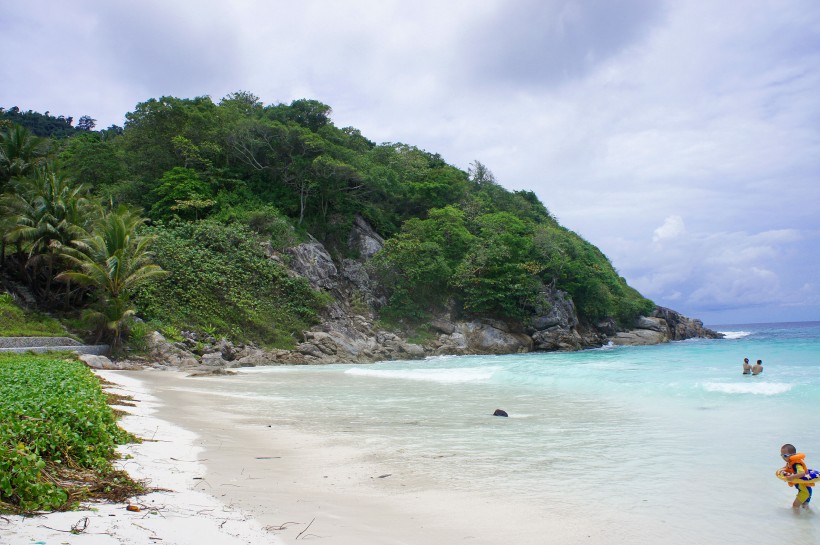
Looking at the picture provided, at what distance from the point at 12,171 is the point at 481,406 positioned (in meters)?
27.1

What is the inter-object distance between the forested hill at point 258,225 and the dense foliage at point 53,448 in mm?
17525

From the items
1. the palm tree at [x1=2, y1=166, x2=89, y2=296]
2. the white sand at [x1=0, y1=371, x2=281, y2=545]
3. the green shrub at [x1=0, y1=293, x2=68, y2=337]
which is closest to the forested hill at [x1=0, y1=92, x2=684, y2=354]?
the palm tree at [x1=2, y1=166, x2=89, y2=296]

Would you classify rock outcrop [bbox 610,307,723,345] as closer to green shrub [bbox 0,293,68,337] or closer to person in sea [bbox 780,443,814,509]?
green shrub [bbox 0,293,68,337]

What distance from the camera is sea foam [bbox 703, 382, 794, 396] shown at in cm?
1311

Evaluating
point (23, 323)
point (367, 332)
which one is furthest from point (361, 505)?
point (367, 332)

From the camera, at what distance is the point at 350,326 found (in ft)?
105

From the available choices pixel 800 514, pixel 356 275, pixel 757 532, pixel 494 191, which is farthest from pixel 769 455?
pixel 494 191

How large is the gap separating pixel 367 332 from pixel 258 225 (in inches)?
384

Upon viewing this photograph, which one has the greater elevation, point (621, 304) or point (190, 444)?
point (621, 304)

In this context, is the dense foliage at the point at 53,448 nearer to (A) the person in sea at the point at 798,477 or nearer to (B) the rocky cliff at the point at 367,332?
(A) the person in sea at the point at 798,477

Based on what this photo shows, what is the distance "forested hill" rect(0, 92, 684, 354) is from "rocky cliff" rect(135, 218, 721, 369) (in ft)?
2.03

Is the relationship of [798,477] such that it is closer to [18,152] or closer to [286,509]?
[286,509]

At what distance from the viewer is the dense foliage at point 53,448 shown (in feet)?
11.1

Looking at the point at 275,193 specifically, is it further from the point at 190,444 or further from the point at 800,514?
the point at 800,514
